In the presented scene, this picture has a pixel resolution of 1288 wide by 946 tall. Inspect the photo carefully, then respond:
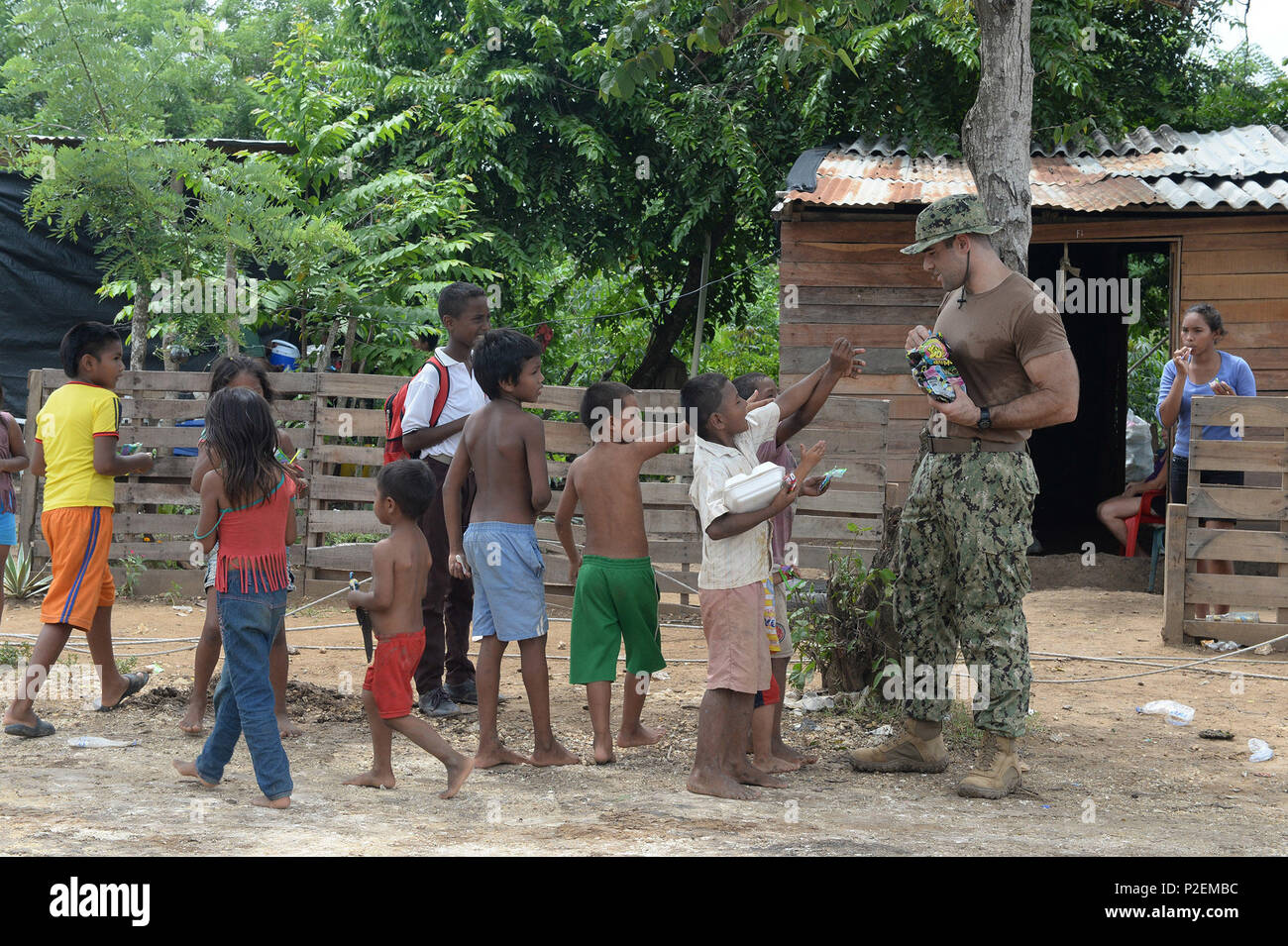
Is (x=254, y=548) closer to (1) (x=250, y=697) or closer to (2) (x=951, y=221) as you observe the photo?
(1) (x=250, y=697)

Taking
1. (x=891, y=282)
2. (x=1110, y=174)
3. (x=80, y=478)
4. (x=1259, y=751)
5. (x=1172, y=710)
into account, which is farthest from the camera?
(x=891, y=282)

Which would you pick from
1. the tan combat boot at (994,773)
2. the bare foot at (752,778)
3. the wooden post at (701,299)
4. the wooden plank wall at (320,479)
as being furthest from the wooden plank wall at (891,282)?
the bare foot at (752,778)

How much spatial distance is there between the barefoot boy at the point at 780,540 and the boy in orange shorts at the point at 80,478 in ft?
9.27

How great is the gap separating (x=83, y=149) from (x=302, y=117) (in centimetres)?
319

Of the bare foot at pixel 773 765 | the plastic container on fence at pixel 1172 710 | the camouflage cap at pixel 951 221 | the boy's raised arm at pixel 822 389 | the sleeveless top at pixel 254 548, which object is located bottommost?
the plastic container on fence at pixel 1172 710

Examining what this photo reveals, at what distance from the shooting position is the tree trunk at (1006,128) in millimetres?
5348

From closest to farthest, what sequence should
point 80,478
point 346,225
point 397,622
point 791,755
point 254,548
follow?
point 254,548 < point 397,622 < point 791,755 < point 80,478 < point 346,225

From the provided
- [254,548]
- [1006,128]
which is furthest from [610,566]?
[1006,128]

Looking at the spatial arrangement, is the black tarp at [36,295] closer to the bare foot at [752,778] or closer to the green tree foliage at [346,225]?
the green tree foliage at [346,225]

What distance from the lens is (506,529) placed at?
16.0ft

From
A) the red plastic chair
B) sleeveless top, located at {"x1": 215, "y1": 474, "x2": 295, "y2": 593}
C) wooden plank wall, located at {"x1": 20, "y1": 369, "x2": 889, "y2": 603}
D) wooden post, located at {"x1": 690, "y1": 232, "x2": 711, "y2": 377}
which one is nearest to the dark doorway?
the red plastic chair

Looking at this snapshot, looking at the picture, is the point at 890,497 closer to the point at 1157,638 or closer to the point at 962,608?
the point at 962,608

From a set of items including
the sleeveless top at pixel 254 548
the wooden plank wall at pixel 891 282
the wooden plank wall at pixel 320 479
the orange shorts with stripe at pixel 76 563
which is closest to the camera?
the sleeveless top at pixel 254 548

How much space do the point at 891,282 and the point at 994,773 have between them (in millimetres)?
5970
